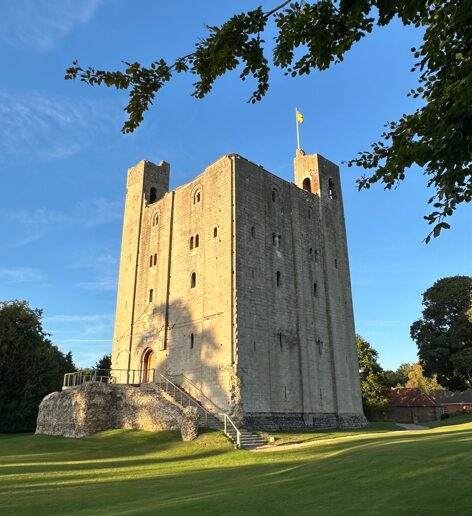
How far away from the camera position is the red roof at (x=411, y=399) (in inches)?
1938

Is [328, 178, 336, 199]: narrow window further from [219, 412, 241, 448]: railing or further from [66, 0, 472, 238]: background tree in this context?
[66, 0, 472, 238]: background tree

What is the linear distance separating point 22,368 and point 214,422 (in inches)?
929

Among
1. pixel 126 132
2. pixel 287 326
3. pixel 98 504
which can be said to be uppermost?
pixel 287 326

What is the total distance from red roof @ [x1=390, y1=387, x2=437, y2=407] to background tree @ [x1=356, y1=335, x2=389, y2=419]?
6367 millimetres

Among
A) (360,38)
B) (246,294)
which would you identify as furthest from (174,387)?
(360,38)

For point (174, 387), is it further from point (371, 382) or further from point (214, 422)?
point (371, 382)

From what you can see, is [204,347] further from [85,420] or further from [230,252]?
[85,420]

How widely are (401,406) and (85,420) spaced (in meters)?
37.3

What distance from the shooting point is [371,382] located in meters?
43.2

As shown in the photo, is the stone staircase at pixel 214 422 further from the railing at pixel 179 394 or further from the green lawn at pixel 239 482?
the green lawn at pixel 239 482

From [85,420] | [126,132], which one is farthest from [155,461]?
[126,132]

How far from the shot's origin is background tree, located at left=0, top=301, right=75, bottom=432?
3909 cm

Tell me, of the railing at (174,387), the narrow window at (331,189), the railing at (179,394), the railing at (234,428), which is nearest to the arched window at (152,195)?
the railing at (174,387)

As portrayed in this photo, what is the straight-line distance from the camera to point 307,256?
33938mm
